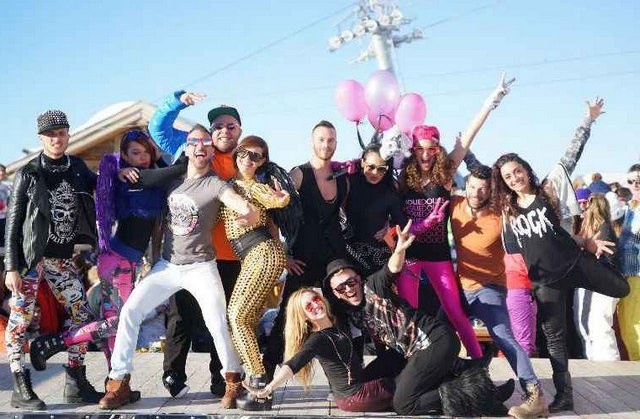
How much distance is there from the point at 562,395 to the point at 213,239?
2.79 metres

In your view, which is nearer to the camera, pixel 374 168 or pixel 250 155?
pixel 250 155

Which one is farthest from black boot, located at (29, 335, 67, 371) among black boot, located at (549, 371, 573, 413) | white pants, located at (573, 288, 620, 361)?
white pants, located at (573, 288, 620, 361)

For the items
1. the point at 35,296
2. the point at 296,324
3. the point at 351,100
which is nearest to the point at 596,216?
the point at 351,100

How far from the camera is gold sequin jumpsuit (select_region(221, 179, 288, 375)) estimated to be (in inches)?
171

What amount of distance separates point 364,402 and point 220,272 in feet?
4.68

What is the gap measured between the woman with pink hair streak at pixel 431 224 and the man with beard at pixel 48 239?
7.94 ft

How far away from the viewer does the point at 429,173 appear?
16.1ft

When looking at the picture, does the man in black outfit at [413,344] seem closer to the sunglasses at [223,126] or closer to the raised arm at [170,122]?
the sunglasses at [223,126]

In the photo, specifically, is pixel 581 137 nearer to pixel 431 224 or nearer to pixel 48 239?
pixel 431 224

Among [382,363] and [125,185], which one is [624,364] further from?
[125,185]

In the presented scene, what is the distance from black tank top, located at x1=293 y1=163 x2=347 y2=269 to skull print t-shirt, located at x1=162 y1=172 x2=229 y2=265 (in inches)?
25.4

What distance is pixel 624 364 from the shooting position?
20.8 ft

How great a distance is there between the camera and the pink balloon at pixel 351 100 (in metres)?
5.58

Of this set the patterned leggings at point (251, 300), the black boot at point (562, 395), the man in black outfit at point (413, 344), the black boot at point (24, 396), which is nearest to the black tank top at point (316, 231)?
the man in black outfit at point (413, 344)
